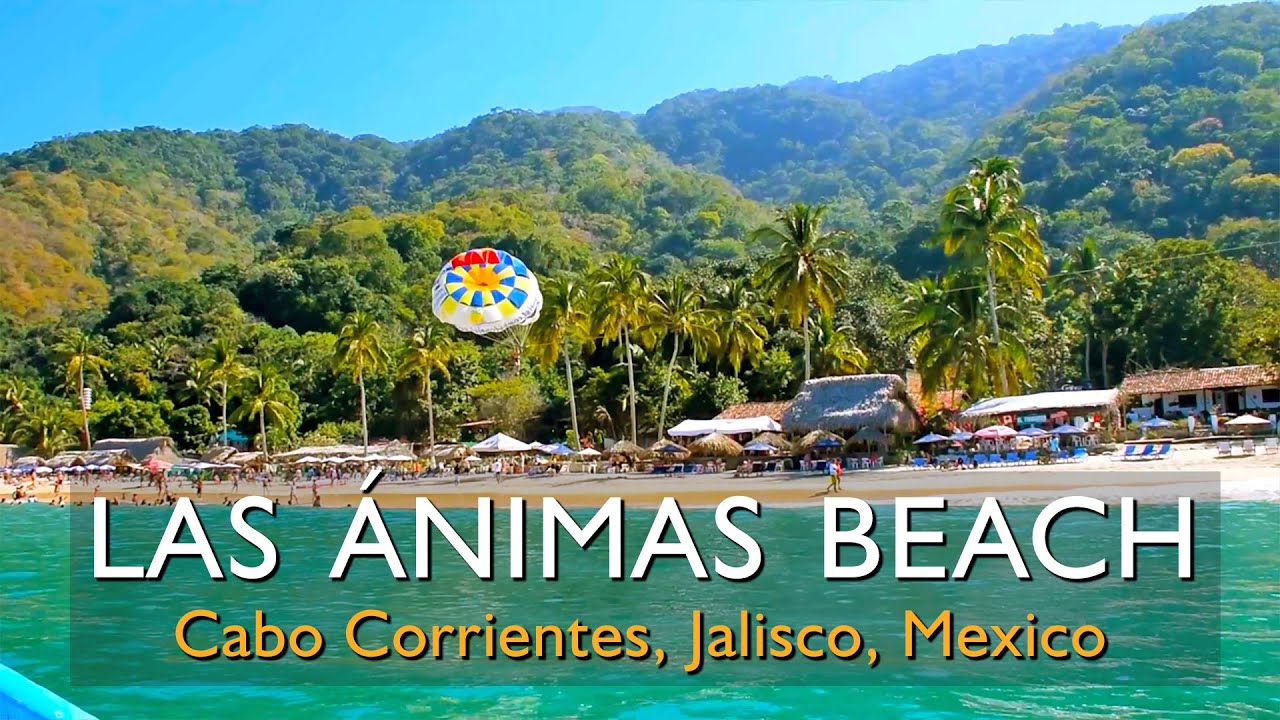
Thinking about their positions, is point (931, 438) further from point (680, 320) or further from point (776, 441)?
point (680, 320)

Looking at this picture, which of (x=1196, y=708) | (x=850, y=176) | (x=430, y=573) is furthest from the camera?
(x=850, y=176)

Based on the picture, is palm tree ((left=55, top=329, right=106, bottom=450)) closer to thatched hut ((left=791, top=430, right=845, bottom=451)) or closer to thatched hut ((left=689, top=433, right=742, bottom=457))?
thatched hut ((left=689, top=433, right=742, bottom=457))

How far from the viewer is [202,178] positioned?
491ft

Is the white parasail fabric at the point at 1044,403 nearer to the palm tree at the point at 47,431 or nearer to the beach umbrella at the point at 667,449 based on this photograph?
the beach umbrella at the point at 667,449

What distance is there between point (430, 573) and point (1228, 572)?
11366 mm

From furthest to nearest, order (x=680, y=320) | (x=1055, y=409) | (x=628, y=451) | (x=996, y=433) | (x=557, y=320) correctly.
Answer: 1. (x=680, y=320)
2. (x=557, y=320)
3. (x=628, y=451)
4. (x=1055, y=409)
5. (x=996, y=433)

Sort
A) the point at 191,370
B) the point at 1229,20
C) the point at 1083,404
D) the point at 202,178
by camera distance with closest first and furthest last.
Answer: the point at 1083,404 < the point at 191,370 < the point at 1229,20 < the point at 202,178

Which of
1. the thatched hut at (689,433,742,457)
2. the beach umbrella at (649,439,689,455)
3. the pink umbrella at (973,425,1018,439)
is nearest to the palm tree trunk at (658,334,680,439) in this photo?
the beach umbrella at (649,439,689,455)

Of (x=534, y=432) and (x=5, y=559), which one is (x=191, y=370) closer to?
(x=534, y=432)

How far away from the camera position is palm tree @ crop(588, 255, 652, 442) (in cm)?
4188

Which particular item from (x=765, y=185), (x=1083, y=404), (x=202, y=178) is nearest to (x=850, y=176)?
(x=765, y=185)

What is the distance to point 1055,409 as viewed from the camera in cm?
3425

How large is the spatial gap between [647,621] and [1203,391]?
36103mm

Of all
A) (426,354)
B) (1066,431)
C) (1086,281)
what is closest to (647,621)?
(1066,431)
